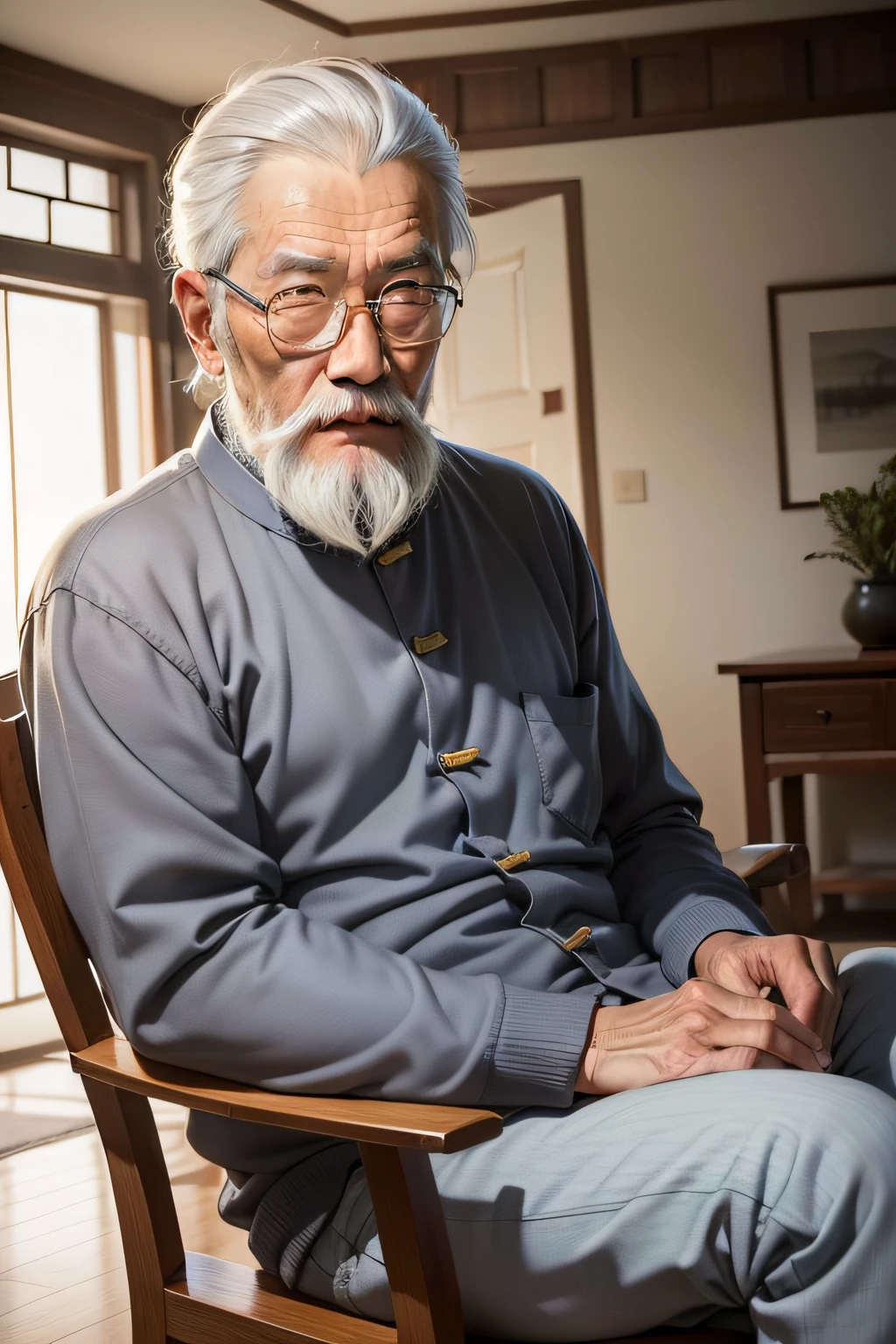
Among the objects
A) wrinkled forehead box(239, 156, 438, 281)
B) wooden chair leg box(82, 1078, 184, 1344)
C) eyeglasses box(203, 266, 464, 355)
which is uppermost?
wrinkled forehead box(239, 156, 438, 281)

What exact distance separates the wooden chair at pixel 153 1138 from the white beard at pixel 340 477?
34 centimetres

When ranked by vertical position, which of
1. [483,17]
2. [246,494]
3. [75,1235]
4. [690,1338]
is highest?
[483,17]

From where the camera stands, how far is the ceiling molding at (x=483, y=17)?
13.7 ft

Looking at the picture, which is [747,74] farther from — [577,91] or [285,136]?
[285,136]

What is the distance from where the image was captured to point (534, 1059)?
1080 millimetres

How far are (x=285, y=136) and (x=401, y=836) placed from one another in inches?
27.4

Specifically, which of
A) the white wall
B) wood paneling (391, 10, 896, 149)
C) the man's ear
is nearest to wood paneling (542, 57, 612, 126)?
wood paneling (391, 10, 896, 149)

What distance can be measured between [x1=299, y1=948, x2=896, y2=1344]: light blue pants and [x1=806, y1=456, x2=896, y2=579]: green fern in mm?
2957

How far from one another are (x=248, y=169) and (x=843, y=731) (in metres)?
2.65

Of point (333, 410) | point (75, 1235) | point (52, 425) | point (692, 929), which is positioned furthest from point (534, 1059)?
point (52, 425)

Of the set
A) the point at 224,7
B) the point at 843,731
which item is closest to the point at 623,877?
the point at 843,731

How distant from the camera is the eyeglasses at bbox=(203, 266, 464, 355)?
4.24 ft

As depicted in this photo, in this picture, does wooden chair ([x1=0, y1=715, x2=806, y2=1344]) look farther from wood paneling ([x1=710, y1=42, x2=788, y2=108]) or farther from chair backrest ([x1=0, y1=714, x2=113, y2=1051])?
wood paneling ([x1=710, y1=42, x2=788, y2=108])

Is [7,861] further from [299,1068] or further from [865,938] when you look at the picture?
[865,938]
